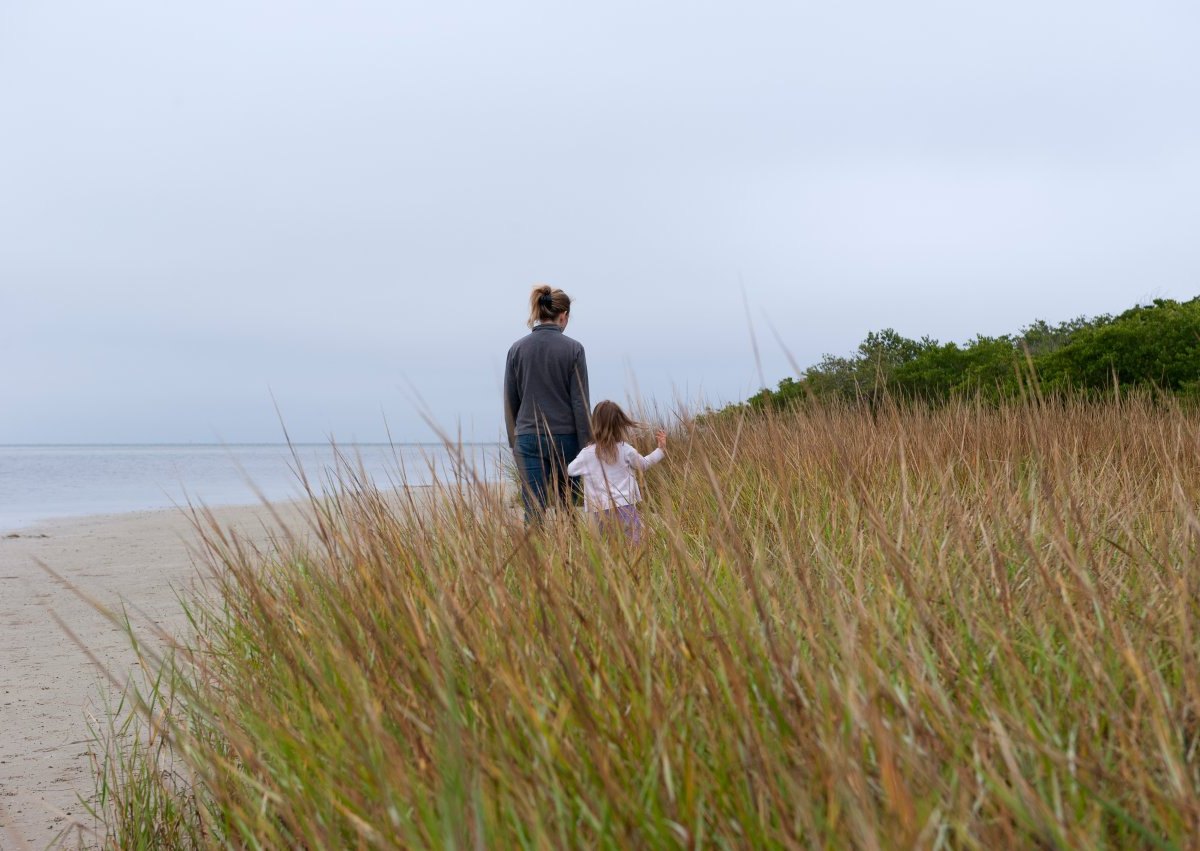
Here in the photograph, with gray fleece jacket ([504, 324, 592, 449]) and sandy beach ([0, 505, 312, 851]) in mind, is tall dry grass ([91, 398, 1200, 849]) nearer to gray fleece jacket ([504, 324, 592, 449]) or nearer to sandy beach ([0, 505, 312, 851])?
sandy beach ([0, 505, 312, 851])

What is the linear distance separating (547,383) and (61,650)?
123 inches

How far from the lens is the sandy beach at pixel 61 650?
306cm

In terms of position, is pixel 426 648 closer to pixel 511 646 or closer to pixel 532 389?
pixel 511 646

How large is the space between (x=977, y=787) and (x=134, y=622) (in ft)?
17.9

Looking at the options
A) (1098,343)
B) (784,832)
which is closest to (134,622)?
(784,832)

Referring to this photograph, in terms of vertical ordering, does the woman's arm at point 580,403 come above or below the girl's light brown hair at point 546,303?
below

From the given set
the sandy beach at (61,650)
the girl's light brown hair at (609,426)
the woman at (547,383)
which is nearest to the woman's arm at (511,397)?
the woman at (547,383)

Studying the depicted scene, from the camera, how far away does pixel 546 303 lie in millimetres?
6219

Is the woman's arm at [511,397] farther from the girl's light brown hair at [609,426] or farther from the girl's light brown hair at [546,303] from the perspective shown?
the girl's light brown hair at [609,426]

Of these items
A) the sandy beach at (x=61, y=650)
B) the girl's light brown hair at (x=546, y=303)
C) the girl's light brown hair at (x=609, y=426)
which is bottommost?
the sandy beach at (x=61, y=650)

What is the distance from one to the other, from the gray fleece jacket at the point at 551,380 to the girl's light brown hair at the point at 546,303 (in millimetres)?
84

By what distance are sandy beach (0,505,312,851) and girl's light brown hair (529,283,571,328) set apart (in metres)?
2.27

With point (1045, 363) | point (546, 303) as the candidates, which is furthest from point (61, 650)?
point (1045, 363)

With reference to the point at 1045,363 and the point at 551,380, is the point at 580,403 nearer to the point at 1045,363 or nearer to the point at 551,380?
A: the point at 551,380
